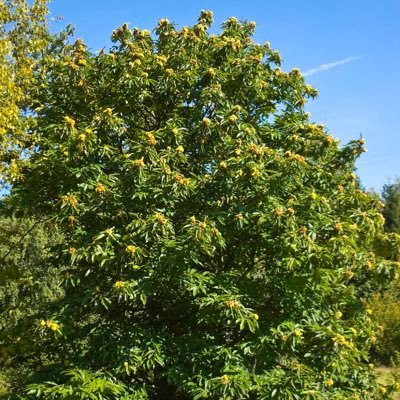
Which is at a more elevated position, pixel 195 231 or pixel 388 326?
pixel 388 326

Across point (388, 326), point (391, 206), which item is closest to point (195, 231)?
point (388, 326)

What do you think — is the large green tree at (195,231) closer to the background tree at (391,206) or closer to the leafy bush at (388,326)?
the leafy bush at (388,326)

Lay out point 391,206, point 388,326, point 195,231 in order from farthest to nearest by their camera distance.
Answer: point 391,206
point 388,326
point 195,231

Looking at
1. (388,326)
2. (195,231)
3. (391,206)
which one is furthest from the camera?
(391,206)

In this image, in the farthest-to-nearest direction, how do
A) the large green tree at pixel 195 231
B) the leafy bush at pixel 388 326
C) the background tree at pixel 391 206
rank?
the background tree at pixel 391 206 → the leafy bush at pixel 388 326 → the large green tree at pixel 195 231

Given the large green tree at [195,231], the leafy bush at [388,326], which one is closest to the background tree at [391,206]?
the leafy bush at [388,326]

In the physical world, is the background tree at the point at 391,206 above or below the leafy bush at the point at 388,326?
above

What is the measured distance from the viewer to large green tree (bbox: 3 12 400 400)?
5.91 metres

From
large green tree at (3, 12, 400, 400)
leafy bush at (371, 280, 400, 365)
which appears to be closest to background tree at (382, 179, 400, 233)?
leafy bush at (371, 280, 400, 365)

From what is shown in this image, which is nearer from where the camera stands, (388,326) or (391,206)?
(388,326)

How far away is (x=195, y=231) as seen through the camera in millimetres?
5637

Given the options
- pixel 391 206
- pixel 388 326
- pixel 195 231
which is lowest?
pixel 195 231

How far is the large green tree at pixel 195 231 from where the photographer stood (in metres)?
5.91

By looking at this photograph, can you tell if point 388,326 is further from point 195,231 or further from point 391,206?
point 391,206
